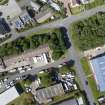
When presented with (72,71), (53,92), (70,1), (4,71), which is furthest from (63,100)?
(70,1)

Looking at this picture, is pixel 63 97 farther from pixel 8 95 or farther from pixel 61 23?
pixel 61 23

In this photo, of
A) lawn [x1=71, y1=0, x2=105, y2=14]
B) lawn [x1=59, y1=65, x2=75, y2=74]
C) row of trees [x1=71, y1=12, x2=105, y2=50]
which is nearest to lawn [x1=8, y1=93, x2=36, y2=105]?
lawn [x1=59, y1=65, x2=75, y2=74]

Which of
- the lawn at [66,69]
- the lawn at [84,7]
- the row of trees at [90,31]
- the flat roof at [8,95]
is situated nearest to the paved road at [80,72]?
the lawn at [66,69]

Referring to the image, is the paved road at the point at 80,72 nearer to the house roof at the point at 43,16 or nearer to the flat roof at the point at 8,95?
the house roof at the point at 43,16

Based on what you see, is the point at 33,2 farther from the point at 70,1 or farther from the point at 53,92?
the point at 53,92

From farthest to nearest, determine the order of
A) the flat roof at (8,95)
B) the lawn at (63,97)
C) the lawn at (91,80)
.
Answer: the lawn at (63,97), the lawn at (91,80), the flat roof at (8,95)

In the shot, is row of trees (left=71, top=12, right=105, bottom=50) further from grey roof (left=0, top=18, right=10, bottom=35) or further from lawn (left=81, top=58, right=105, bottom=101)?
grey roof (left=0, top=18, right=10, bottom=35)
